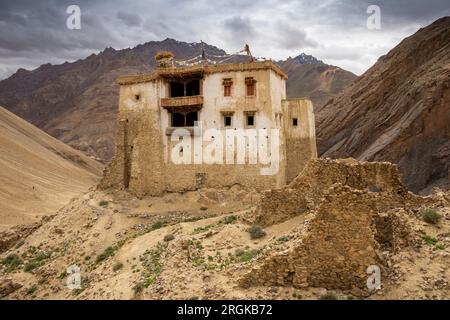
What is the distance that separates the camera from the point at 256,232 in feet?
65.2

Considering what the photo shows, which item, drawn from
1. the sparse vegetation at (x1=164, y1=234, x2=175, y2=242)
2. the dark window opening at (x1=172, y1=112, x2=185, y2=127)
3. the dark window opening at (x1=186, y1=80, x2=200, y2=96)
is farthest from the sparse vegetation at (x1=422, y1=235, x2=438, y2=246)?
the dark window opening at (x1=186, y1=80, x2=200, y2=96)

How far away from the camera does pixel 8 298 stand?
2383 centimetres

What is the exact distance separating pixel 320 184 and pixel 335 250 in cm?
539

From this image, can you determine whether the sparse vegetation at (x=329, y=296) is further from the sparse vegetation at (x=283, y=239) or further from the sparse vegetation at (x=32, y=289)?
the sparse vegetation at (x=32, y=289)

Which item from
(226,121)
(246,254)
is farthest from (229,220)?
(226,121)

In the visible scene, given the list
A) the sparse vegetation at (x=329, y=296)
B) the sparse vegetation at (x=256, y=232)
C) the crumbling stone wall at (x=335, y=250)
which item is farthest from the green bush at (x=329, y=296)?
the sparse vegetation at (x=256, y=232)

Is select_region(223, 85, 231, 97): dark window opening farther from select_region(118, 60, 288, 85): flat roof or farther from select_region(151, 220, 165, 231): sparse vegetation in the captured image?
select_region(151, 220, 165, 231): sparse vegetation

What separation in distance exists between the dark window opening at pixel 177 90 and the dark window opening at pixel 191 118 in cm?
188

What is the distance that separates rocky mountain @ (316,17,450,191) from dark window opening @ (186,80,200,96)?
58.1 ft

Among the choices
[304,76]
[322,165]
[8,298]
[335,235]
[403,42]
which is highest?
[304,76]

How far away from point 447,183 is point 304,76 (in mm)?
88997

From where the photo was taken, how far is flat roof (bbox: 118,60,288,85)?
2914 centimetres
